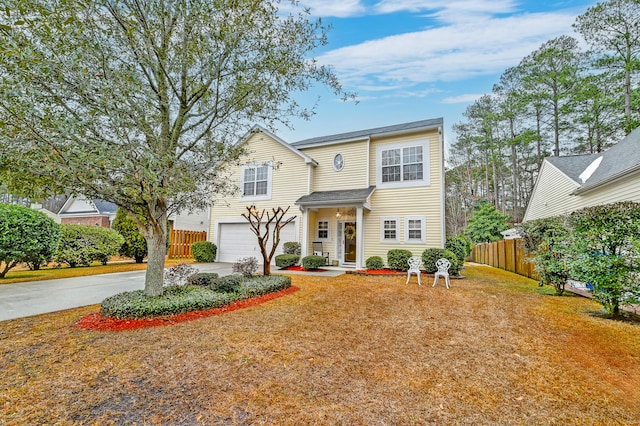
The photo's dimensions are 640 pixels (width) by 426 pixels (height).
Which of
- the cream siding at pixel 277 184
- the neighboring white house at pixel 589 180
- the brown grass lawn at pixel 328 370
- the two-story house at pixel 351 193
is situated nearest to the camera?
the brown grass lawn at pixel 328 370

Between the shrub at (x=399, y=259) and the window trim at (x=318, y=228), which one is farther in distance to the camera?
the window trim at (x=318, y=228)

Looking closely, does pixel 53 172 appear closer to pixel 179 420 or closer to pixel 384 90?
pixel 179 420

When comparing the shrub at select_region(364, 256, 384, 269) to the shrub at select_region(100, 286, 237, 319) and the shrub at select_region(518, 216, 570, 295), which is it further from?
the shrub at select_region(100, 286, 237, 319)

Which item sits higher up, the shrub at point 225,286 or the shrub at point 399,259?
the shrub at point 399,259

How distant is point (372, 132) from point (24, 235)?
12825mm

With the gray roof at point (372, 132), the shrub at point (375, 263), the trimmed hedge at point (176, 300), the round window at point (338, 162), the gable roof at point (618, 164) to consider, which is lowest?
the trimmed hedge at point (176, 300)

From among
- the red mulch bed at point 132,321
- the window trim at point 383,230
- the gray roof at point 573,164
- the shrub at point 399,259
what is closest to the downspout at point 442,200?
the shrub at point 399,259

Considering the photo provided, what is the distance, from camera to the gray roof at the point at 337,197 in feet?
37.5

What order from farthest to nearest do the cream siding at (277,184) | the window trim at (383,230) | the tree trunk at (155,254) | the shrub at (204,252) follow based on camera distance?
the shrub at (204,252)
the cream siding at (277,184)
the window trim at (383,230)
the tree trunk at (155,254)

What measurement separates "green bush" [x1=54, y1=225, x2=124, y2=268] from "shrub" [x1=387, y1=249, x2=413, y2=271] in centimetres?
1174

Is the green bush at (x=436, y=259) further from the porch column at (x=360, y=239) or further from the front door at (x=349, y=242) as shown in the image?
the front door at (x=349, y=242)

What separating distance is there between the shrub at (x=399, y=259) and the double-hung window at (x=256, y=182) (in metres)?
6.77

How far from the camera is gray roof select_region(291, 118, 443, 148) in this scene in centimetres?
1167

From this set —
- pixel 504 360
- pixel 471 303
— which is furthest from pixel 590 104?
pixel 504 360
